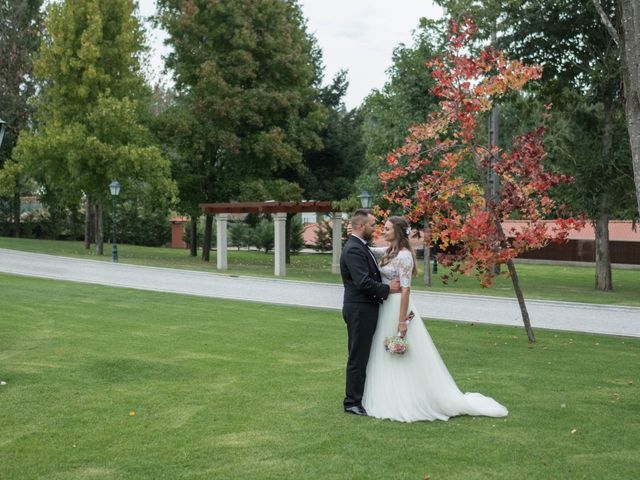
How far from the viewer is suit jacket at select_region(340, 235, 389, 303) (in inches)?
331

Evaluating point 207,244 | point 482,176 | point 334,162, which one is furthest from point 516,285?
point 334,162

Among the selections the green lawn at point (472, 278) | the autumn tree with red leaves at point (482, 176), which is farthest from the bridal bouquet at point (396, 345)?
the green lawn at point (472, 278)

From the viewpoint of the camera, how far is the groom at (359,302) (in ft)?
27.9

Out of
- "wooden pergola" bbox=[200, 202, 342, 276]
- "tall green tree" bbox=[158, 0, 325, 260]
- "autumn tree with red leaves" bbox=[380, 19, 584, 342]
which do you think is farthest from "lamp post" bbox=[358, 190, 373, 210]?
"autumn tree with red leaves" bbox=[380, 19, 584, 342]

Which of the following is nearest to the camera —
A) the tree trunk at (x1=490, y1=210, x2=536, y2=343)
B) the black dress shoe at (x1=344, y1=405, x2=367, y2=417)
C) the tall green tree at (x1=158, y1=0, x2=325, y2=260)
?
the black dress shoe at (x1=344, y1=405, x2=367, y2=417)

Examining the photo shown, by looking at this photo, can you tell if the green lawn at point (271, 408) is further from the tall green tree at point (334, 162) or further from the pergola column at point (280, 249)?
the tall green tree at point (334, 162)

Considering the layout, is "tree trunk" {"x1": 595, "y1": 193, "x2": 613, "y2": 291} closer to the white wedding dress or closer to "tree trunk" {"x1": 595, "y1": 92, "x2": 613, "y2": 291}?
"tree trunk" {"x1": 595, "y1": 92, "x2": 613, "y2": 291}

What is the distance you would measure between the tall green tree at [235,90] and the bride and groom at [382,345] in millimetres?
29324

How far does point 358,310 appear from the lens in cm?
861

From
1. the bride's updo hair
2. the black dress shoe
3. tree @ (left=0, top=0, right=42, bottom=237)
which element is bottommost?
the black dress shoe

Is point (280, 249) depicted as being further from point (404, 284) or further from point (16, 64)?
point (16, 64)

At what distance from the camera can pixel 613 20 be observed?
26.9 m

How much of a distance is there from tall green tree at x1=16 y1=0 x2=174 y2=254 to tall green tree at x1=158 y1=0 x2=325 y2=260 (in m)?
2.23

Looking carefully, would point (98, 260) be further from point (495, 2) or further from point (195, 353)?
point (195, 353)
